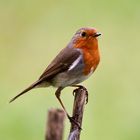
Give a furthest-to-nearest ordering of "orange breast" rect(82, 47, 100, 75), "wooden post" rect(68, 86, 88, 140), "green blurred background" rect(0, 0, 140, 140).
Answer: "green blurred background" rect(0, 0, 140, 140), "orange breast" rect(82, 47, 100, 75), "wooden post" rect(68, 86, 88, 140)

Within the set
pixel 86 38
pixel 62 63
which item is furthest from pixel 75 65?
pixel 86 38

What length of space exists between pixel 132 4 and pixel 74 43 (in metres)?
6.03

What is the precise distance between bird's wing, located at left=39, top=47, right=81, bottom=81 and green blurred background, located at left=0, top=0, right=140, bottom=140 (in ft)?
4.61

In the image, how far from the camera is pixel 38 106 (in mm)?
9688

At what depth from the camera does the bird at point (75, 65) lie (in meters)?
7.06

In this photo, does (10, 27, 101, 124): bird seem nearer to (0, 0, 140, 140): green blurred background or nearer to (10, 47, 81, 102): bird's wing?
(10, 47, 81, 102): bird's wing

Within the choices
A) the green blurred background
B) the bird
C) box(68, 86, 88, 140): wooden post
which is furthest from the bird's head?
the green blurred background

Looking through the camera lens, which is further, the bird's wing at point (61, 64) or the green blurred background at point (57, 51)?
the green blurred background at point (57, 51)

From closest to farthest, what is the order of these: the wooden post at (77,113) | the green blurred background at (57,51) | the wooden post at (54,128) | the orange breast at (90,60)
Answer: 1. the wooden post at (54,128)
2. the wooden post at (77,113)
3. the orange breast at (90,60)
4. the green blurred background at (57,51)

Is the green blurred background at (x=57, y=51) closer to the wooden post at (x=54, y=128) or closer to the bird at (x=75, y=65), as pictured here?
the bird at (x=75, y=65)

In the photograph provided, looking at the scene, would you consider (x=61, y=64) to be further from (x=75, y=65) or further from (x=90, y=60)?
(x=90, y=60)

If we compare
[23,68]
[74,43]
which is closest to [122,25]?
[23,68]

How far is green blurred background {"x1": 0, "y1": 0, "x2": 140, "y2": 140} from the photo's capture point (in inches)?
364

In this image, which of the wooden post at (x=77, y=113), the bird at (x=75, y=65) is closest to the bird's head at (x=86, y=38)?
the bird at (x=75, y=65)
